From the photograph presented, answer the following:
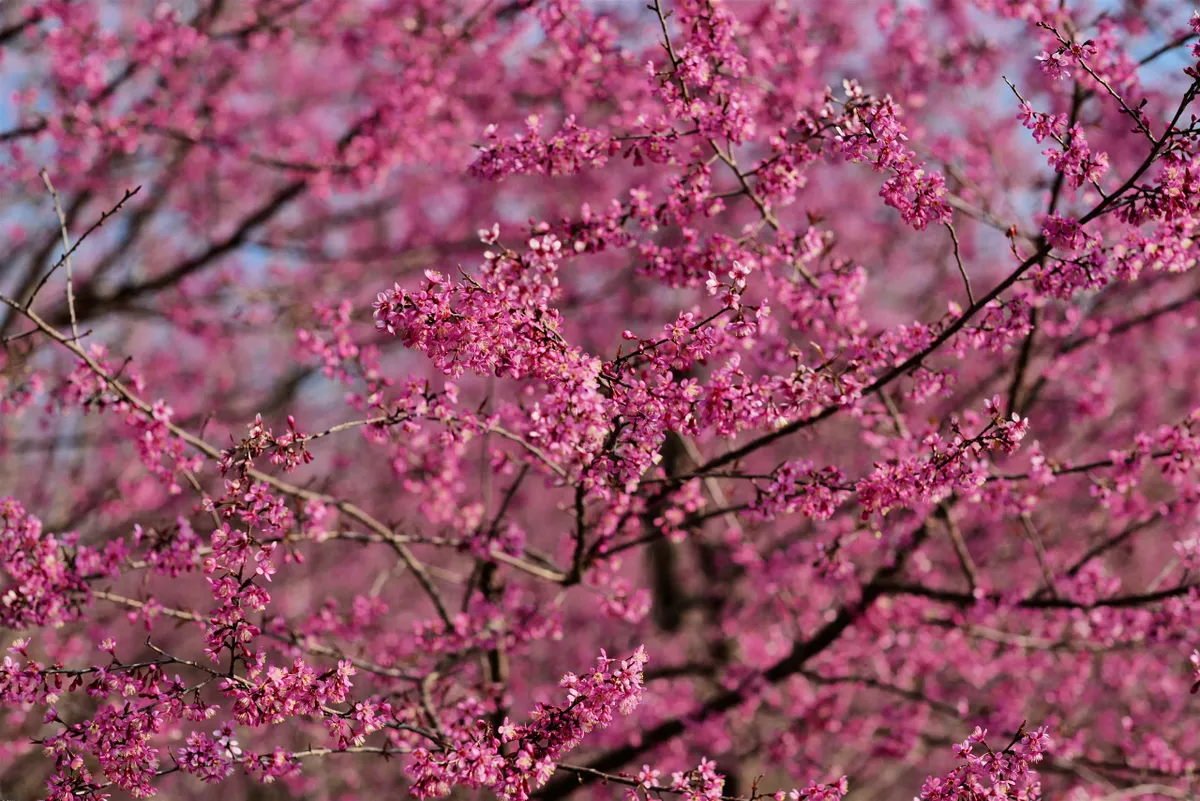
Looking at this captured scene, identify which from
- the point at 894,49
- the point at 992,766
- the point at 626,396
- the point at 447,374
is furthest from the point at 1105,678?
the point at 447,374

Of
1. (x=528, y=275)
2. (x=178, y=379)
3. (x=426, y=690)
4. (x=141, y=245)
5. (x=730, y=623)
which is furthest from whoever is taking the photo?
(x=178, y=379)

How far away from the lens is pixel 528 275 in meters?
4.46

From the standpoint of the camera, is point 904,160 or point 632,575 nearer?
point 904,160

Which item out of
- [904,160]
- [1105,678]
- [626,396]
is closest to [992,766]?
[626,396]

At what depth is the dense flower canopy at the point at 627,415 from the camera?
3.84 metres

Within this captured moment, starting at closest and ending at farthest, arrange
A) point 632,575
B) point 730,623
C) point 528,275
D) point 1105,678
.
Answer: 1. point 528,275
2. point 1105,678
3. point 730,623
4. point 632,575

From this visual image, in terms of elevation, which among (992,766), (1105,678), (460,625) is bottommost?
(992,766)

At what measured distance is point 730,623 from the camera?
9.32 meters

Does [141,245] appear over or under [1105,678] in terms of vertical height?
over

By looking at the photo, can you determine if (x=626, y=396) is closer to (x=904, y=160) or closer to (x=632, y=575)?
(x=904, y=160)

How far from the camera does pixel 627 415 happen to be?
3.83 m

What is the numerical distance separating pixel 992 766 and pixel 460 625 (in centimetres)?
291

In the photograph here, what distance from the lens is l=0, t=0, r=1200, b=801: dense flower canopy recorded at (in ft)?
12.6

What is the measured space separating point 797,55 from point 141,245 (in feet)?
26.8
